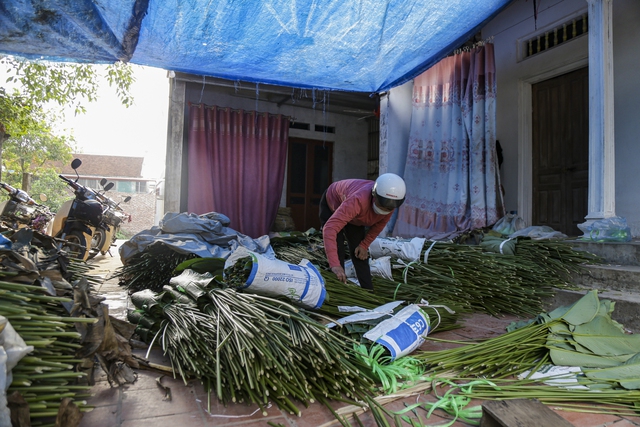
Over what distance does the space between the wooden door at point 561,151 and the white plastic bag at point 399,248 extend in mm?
2681

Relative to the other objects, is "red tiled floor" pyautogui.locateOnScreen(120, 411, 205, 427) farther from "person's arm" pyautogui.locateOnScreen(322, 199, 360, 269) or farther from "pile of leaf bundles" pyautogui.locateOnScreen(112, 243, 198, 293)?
"pile of leaf bundles" pyautogui.locateOnScreen(112, 243, 198, 293)

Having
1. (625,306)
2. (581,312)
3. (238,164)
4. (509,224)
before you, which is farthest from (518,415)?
(238,164)

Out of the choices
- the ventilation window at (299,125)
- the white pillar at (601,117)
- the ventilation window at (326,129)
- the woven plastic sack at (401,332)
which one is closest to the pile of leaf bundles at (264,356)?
the woven plastic sack at (401,332)

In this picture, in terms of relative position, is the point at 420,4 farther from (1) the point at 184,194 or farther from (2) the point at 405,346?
(1) the point at 184,194

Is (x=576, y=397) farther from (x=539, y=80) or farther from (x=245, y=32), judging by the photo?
(x=539, y=80)

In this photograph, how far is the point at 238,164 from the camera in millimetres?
7129

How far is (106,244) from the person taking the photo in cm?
668

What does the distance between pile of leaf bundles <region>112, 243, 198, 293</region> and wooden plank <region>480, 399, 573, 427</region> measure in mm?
3251

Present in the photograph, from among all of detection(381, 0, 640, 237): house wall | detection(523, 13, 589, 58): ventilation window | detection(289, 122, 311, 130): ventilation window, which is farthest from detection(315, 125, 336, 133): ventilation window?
detection(523, 13, 589, 58): ventilation window

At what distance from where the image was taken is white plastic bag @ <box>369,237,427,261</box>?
3766 millimetres

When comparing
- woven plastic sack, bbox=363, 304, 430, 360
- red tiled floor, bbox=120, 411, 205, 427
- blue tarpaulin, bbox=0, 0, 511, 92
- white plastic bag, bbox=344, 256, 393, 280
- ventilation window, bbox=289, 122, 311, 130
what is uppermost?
ventilation window, bbox=289, 122, 311, 130

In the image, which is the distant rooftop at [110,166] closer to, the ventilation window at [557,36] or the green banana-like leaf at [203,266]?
the ventilation window at [557,36]

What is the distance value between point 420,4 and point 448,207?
3.00 metres

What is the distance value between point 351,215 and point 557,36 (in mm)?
4511
